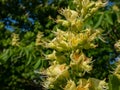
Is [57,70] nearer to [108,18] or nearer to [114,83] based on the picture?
[114,83]

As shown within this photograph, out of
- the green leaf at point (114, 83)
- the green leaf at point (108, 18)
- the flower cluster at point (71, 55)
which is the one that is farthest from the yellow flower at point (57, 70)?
the green leaf at point (108, 18)

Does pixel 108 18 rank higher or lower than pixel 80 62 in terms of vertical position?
lower

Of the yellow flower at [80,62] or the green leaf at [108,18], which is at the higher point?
the yellow flower at [80,62]

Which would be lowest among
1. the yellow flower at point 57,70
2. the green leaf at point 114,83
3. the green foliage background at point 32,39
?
the green foliage background at point 32,39

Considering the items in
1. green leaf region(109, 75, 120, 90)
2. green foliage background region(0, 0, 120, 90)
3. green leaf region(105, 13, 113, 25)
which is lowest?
green foliage background region(0, 0, 120, 90)

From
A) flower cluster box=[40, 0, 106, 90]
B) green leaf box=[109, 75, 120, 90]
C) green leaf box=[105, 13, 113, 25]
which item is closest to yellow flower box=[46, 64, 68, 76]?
flower cluster box=[40, 0, 106, 90]

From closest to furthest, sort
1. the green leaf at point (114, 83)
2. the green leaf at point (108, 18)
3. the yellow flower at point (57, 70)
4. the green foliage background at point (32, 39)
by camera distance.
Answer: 1. the green leaf at point (114, 83)
2. the yellow flower at point (57, 70)
3. the green leaf at point (108, 18)
4. the green foliage background at point (32, 39)

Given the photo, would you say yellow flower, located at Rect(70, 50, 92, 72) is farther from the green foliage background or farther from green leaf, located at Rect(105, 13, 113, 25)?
green leaf, located at Rect(105, 13, 113, 25)

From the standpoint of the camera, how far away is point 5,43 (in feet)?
36.3

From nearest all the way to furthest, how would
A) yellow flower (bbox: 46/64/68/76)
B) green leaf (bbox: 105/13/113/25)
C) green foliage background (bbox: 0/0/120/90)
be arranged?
yellow flower (bbox: 46/64/68/76), green leaf (bbox: 105/13/113/25), green foliage background (bbox: 0/0/120/90)

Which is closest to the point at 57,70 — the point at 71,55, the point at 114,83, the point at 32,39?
the point at 71,55

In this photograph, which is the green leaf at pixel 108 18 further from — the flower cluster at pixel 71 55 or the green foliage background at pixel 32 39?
the flower cluster at pixel 71 55

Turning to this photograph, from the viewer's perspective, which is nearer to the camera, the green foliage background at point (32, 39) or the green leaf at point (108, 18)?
the green leaf at point (108, 18)

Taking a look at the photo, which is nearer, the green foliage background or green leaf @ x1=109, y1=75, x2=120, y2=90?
green leaf @ x1=109, y1=75, x2=120, y2=90
